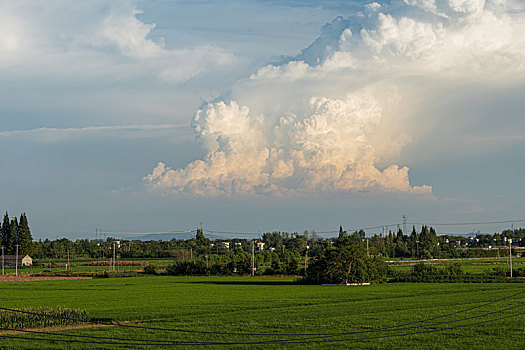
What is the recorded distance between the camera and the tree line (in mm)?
141500

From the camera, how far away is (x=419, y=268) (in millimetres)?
77875

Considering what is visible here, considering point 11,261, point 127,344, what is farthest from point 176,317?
point 11,261

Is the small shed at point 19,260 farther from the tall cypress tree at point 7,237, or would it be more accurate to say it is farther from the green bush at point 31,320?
the green bush at point 31,320

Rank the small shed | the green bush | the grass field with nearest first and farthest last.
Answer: the grass field, the green bush, the small shed

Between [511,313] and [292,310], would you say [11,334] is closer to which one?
[292,310]

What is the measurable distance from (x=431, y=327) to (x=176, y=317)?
15092mm

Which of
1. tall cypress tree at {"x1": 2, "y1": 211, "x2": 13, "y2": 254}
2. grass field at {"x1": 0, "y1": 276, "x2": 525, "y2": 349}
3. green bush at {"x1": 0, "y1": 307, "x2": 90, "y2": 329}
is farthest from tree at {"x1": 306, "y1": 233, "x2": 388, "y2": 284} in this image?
tall cypress tree at {"x1": 2, "y1": 211, "x2": 13, "y2": 254}

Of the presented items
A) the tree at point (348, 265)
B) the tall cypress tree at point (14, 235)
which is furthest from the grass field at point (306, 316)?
the tall cypress tree at point (14, 235)

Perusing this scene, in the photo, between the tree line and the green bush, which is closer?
the green bush

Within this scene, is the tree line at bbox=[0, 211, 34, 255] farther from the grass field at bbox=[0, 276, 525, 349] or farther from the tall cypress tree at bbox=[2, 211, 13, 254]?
the grass field at bbox=[0, 276, 525, 349]

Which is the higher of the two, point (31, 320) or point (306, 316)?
point (31, 320)

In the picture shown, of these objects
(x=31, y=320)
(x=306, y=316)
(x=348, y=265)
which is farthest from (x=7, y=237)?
(x=306, y=316)

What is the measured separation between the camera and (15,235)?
142 m

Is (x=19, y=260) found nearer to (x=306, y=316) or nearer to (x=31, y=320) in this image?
(x=31, y=320)
